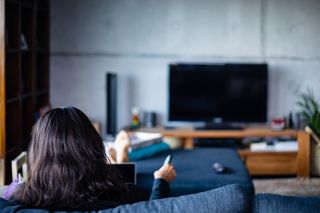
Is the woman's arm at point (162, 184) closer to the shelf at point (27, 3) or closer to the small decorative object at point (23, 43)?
the small decorative object at point (23, 43)

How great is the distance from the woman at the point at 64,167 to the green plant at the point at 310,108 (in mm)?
3831

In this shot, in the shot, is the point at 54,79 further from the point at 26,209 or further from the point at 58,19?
the point at 26,209

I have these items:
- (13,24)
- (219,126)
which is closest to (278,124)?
(219,126)

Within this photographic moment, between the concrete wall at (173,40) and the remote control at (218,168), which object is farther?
the concrete wall at (173,40)

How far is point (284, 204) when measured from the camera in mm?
1872

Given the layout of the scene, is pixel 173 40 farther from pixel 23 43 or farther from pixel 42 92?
pixel 23 43

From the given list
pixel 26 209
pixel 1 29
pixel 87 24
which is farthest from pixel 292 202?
pixel 87 24

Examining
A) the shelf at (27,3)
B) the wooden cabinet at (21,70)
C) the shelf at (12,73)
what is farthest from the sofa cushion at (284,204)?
the shelf at (27,3)

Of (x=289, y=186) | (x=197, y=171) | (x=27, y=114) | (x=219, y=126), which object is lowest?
(x=289, y=186)

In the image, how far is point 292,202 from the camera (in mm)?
1882

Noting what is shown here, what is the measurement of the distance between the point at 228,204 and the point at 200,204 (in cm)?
9

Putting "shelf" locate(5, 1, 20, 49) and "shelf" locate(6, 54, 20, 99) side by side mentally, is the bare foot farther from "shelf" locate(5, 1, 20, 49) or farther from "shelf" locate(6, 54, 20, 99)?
"shelf" locate(5, 1, 20, 49)

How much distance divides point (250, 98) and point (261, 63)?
0.37 metres

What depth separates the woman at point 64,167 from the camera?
79.4 inches
